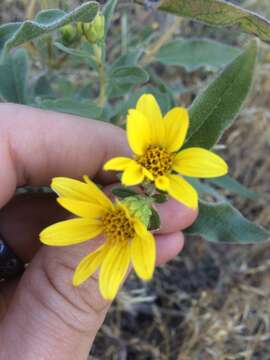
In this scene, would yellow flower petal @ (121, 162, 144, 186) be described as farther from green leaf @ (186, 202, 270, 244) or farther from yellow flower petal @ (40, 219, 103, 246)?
green leaf @ (186, 202, 270, 244)

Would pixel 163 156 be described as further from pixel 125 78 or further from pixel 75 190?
pixel 125 78

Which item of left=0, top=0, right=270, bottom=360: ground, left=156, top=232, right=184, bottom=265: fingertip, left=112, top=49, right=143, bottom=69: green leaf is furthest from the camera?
left=0, top=0, right=270, bottom=360: ground

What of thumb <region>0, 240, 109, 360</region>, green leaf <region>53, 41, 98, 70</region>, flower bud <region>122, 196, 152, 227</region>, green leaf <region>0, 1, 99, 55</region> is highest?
green leaf <region>0, 1, 99, 55</region>

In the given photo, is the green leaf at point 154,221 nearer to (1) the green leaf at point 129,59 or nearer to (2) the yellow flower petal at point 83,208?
(2) the yellow flower petal at point 83,208

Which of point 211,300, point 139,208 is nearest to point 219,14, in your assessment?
point 139,208

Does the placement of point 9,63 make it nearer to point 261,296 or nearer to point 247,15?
point 247,15

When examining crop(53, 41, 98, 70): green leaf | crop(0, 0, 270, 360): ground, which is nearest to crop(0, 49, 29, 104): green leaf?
crop(53, 41, 98, 70): green leaf

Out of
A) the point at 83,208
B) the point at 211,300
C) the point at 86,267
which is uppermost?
the point at 83,208
